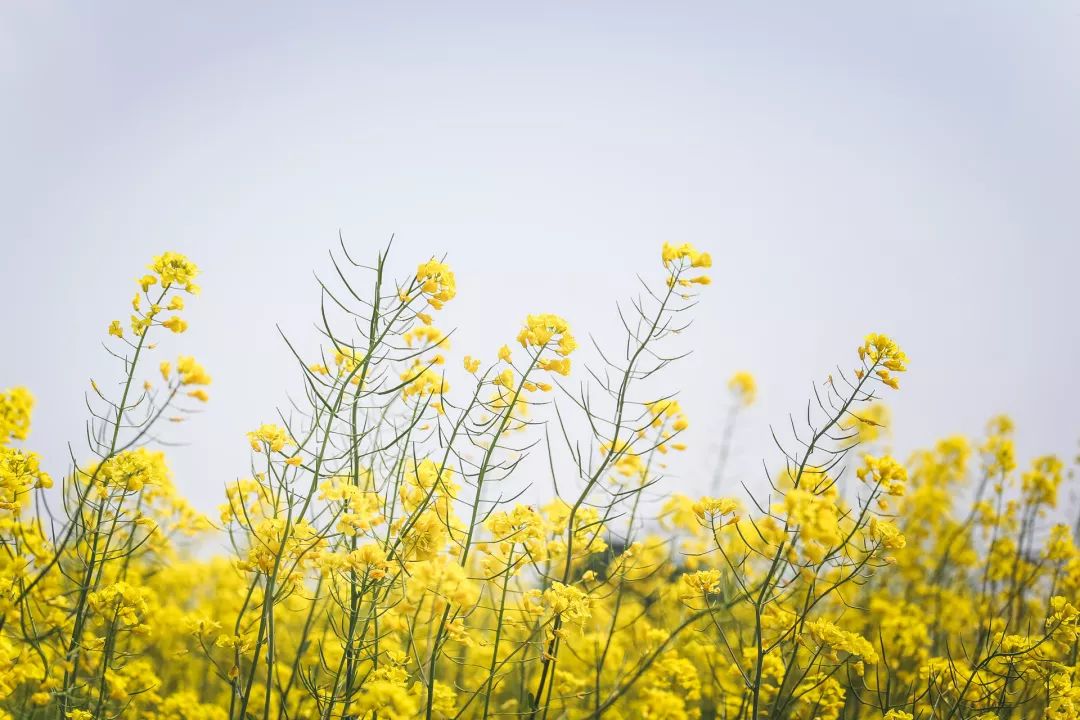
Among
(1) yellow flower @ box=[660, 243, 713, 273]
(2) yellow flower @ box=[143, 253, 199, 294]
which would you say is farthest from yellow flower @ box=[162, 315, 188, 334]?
(1) yellow flower @ box=[660, 243, 713, 273]

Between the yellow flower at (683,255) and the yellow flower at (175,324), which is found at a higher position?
the yellow flower at (683,255)

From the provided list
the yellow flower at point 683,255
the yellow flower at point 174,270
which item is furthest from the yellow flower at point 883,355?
the yellow flower at point 174,270

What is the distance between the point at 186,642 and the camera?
663 centimetres

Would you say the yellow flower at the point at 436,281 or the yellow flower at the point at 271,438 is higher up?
the yellow flower at the point at 436,281

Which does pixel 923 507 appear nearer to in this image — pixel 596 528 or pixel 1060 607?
pixel 1060 607

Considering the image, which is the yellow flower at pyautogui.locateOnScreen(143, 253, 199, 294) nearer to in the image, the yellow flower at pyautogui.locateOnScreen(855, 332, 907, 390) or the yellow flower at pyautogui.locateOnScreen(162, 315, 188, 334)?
the yellow flower at pyautogui.locateOnScreen(162, 315, 188, 334)

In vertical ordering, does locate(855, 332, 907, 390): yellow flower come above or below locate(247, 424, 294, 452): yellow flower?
above

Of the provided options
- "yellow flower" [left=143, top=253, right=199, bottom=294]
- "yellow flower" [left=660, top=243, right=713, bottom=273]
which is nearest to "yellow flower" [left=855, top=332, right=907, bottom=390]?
"yellow flower" [left=660, top=243, right=713, bottom=273]

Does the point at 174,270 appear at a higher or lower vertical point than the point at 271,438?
higher

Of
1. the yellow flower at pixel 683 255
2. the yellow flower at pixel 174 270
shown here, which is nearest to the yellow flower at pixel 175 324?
A: the yellow flower at pixel 174 270

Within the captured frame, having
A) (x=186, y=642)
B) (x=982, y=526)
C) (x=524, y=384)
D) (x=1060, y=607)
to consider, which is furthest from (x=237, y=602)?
(x=982, y=526)

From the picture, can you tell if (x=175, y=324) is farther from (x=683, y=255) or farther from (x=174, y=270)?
(x=683, y=255)

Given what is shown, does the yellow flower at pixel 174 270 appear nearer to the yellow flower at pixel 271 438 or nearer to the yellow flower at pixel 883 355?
the yellow flower at pixel 271 438

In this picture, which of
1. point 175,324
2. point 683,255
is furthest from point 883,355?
point 175,324
